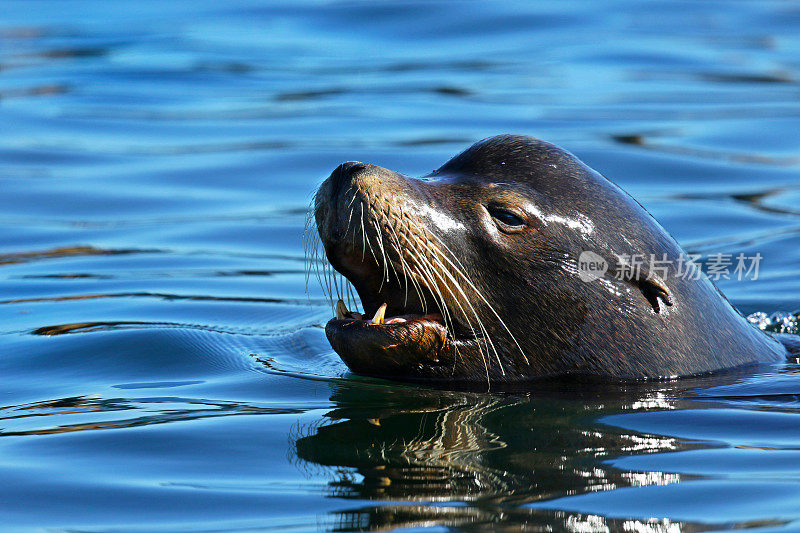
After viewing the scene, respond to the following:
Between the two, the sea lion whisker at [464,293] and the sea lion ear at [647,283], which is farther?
the sea lion ear at [647,283]

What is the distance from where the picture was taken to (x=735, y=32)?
19984 millimetres

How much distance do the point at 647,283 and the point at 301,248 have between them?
15.0 feet

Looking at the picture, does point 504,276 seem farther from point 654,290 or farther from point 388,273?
point 654,290

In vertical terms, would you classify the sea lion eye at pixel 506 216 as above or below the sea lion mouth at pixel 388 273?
above

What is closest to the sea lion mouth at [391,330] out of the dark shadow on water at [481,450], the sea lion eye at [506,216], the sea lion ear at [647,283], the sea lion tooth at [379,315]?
the sea lion tooth at [379,315]

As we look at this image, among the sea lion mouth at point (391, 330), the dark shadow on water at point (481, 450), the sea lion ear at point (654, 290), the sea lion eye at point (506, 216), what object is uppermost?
the sea lion eye at point (506, 216)

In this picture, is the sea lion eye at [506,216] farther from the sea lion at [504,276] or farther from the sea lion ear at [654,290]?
the sea lion ear at [654,290]

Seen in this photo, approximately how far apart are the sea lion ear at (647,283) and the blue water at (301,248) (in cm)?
43

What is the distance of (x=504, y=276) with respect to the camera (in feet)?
17.6

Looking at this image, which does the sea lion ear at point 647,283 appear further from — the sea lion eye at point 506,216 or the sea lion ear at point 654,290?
the sea lion eye at point 506,216

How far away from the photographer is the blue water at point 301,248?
3998 millimetres

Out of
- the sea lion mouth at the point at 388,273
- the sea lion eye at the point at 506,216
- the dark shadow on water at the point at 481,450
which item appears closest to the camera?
the dark shadow on water at the point at 481,450

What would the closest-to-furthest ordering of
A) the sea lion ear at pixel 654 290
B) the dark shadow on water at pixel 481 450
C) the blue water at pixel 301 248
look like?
1. the dark shadow on water at pixel 481 450
2. the blue water at pixel 301 248
3. the sea lion ear at pixel 654 290

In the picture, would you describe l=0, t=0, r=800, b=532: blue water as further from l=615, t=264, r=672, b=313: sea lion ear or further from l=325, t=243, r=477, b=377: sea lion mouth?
l=615, t=264, r=672, b=313: sea lion ear
